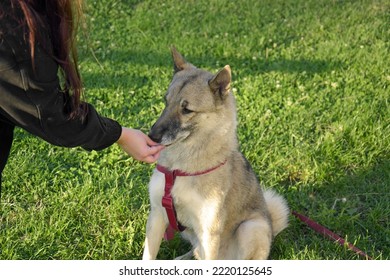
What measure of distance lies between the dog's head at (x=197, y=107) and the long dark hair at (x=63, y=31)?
875mm

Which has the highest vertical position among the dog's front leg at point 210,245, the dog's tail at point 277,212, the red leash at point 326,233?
the dog's front leg at point 210,245

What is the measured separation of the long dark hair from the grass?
457 mm

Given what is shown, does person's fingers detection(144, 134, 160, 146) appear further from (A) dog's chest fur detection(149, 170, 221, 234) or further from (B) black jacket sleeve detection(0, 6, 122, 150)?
(B) black jacket sleeve detection(0, 6, 122, 150)

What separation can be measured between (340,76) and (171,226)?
330 cm

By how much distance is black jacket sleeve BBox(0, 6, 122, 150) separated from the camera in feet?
5.54

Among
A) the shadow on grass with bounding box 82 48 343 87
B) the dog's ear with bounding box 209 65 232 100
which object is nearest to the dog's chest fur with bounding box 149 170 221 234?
the dog's ear with bounding box 209 65 232 100

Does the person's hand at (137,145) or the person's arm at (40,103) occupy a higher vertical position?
the person's arm at (40,103)

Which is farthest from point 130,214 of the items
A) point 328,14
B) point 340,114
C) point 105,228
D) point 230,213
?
point 328,14

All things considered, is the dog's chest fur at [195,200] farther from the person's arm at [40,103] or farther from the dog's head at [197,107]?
the person's arm at [40,103]

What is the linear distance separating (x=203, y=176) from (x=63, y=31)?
1340 mm

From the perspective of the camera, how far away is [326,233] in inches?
134

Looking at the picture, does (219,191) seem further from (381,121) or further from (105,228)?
(381,121)

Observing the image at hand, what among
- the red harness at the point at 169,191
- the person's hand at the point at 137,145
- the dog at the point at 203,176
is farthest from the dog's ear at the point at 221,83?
the person's hand at the point at 137,145

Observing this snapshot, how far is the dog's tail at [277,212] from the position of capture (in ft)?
11.2
